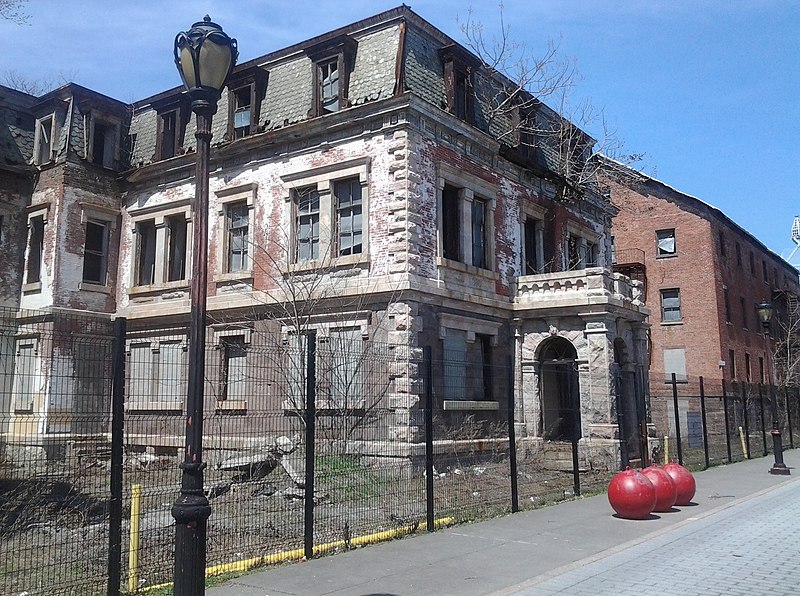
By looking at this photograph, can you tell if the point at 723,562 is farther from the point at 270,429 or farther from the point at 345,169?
the point at 345,169

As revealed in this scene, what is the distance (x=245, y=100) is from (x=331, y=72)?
3.54m

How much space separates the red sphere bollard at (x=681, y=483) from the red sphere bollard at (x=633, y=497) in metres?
1.36

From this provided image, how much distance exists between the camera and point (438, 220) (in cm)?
1978

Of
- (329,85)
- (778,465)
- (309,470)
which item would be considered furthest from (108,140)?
(778,465)

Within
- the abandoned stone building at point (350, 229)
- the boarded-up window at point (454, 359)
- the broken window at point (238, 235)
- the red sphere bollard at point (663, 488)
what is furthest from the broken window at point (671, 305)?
the red sphere bollard at point (663, 488)

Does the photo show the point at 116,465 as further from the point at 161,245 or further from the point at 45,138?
the point at 45,138

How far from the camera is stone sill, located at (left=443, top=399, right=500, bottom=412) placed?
758 inches

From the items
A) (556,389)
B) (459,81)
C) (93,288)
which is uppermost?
(459,81)

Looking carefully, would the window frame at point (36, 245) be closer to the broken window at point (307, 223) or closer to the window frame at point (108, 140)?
the window frame at point (108, 140)

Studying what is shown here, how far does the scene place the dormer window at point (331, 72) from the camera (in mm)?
20391

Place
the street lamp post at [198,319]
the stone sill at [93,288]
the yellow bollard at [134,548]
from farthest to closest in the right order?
the stone sill at [93,288], the yellow bollard at [134,548], the street lamp post at [198,319]

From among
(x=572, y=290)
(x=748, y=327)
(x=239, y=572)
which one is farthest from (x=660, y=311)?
(x=239, y=572)

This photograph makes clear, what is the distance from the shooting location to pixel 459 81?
21531mm

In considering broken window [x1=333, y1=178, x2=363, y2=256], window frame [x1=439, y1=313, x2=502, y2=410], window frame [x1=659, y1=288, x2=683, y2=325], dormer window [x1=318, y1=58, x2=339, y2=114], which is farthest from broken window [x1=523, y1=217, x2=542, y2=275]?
window frame [x1=659, y1=288, x2=683, y2=325]
